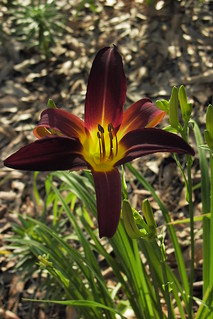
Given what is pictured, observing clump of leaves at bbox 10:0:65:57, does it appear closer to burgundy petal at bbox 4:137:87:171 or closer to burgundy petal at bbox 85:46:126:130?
burgundy petal at bbox 85:46:126:130

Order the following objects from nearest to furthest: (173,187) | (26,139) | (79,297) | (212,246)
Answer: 1. (212,246)
2. (79,297)
3. (173,187)
4. (26,139)

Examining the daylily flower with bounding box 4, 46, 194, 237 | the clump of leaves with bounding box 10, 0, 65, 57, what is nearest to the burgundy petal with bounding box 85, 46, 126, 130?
the daylily flower with bounding box 4, 46, 194, 237

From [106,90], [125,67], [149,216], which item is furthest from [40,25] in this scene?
[149,216]

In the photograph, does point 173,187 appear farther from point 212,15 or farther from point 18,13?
point 18,13

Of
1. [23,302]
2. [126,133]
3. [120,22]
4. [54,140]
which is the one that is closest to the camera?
[54,140]

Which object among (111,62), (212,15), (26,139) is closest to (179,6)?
→ (212,15)

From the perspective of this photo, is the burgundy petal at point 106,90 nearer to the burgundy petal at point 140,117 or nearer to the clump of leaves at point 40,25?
the burgundy petal at point 140,117
